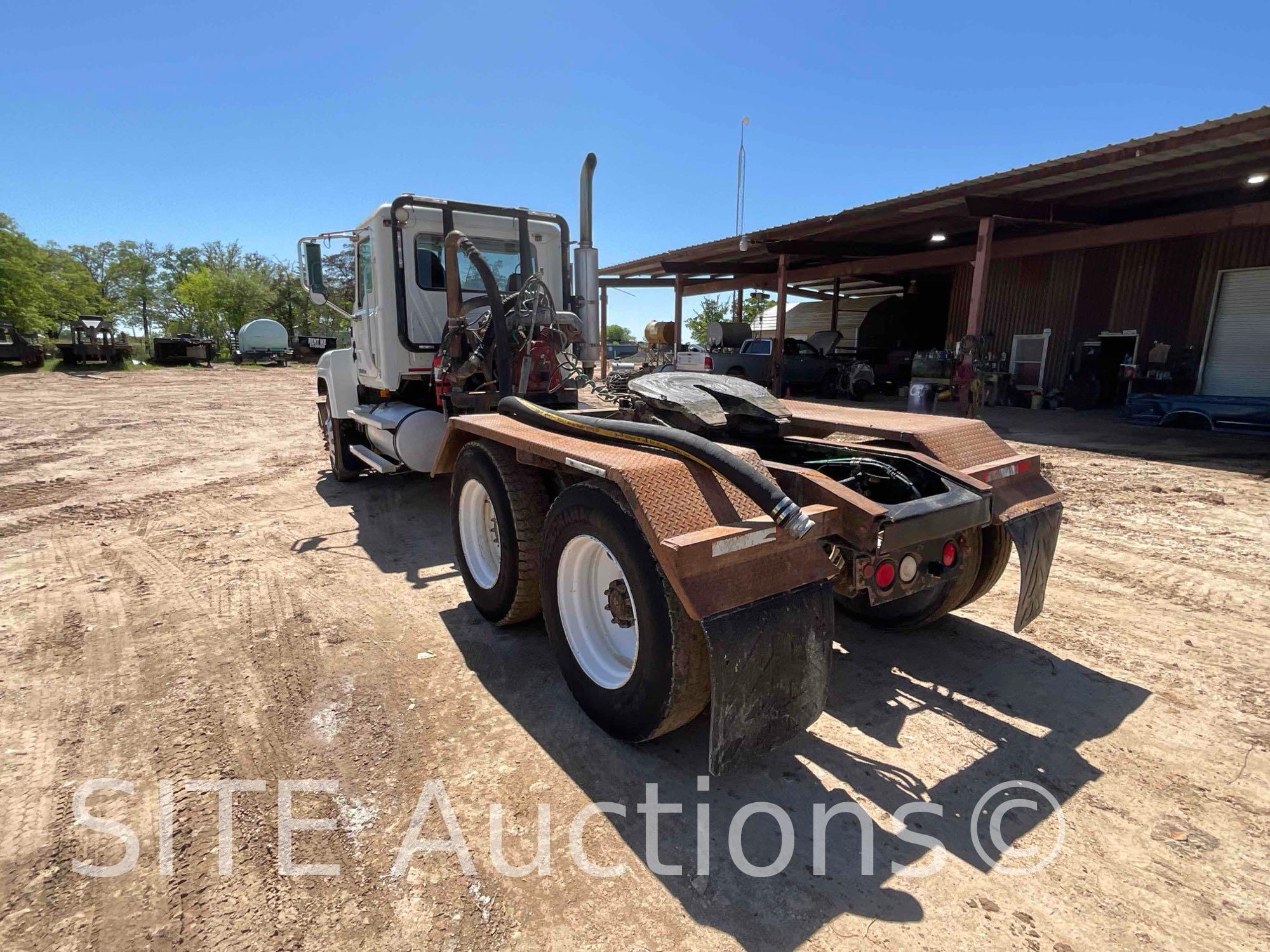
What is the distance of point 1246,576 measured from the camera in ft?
14.8

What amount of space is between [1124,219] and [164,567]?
1756 cm

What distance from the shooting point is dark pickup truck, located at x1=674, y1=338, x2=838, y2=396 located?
18.1m

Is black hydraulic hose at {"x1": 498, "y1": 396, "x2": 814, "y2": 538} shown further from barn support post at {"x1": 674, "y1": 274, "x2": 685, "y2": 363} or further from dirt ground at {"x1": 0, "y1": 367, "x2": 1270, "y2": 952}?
barn support post at {"x1": 674, "y1": 274, "x2": 685, "y2": 363}

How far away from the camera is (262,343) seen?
1642 inches

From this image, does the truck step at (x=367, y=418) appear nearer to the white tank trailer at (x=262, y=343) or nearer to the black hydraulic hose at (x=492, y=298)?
the black hydraulic hose at (x=492, y=298)

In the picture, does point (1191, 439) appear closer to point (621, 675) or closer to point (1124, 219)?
point (1124, 219)

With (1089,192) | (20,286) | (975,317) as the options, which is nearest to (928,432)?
(975,317)

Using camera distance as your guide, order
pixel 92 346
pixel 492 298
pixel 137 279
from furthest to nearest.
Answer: pixel 137 279
pixel 92 346
pixel 492 298

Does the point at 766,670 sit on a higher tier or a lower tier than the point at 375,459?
higher

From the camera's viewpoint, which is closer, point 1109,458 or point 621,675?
point 621,675

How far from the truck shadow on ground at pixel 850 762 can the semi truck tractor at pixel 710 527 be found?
19 centimetres

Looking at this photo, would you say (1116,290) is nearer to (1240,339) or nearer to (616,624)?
(1240,339)

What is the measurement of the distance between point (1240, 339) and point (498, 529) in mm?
16646

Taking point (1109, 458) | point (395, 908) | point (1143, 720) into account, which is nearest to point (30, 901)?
point (395, 908)
